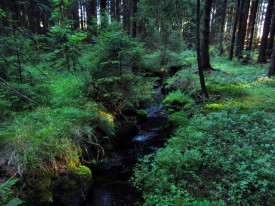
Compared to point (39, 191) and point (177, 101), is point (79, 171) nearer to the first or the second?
point (39, 191)

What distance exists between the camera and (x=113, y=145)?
6.30 meters

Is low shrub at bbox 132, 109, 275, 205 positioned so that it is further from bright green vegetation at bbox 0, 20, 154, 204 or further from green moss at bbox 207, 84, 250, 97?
green moss at bbox 207, 84, 250, 97

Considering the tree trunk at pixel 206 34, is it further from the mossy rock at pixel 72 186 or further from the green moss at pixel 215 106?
the mossy rock at pixel 72 186

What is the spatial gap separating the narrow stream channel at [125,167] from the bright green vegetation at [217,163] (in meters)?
0.35

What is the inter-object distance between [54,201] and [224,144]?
3.77m

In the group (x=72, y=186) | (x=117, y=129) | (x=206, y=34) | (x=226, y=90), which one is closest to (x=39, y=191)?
(x=72, y=186)

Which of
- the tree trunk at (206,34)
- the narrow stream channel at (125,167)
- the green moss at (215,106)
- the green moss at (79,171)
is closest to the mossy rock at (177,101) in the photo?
the narrow stream channel at (125,167)

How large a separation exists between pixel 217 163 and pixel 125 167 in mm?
2461

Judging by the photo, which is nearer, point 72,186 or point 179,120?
point 72,186

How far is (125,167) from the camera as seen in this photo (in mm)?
5449

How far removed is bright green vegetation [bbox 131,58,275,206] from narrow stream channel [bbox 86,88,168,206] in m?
0.35

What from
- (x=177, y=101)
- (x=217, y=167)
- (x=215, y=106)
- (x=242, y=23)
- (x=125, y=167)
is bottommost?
(x=125, y=167)

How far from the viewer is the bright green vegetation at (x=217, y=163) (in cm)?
342

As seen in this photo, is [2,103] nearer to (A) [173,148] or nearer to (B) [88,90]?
(B) [88,90]
